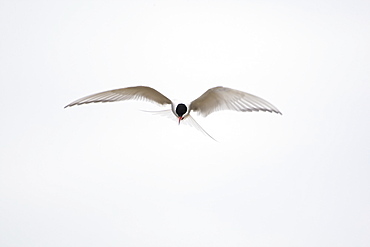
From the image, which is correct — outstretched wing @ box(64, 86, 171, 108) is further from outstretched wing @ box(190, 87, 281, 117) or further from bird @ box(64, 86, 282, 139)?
outstretched wing @ box(190, 87, 281, 117)

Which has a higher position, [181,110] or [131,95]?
[131,95]

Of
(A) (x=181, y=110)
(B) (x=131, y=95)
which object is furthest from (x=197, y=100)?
(B) (x=131, y=95)

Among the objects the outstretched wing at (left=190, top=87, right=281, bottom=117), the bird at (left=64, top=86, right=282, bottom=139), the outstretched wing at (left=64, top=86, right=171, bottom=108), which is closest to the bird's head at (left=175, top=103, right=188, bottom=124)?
the bird at (left=64, top=86, right=282, bottom=139)

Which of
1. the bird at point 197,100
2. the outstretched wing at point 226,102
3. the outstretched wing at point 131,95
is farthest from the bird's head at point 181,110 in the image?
the outstretched wing at point 131,95

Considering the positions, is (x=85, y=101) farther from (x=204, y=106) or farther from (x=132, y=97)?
(x=204, y=106)

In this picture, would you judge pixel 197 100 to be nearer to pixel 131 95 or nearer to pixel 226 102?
pixel 226 102

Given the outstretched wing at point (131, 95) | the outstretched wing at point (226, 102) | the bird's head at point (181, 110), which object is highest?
the outstretched wing at point (131, 95)

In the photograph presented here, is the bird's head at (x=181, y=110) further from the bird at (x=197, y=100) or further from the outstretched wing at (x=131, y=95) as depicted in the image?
the outstretched wing at (x=131, y=95)
